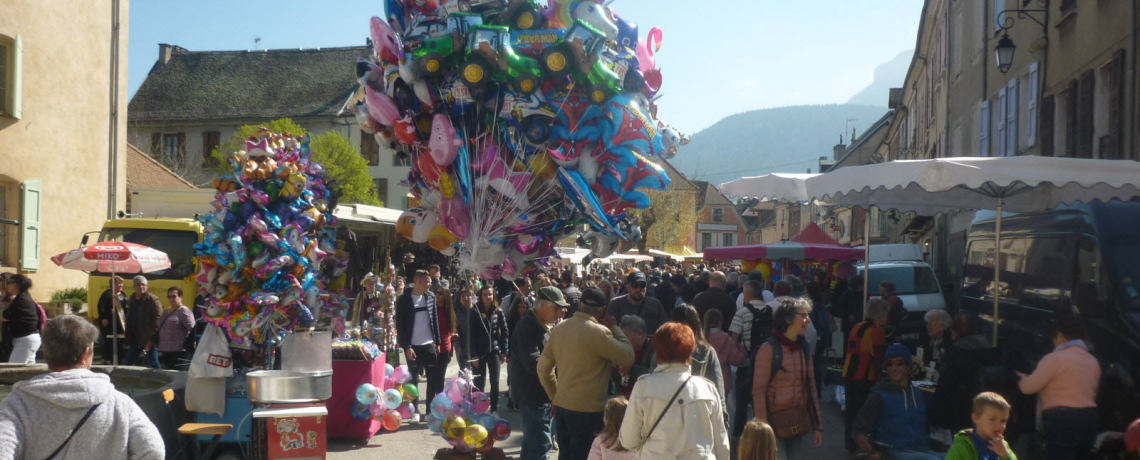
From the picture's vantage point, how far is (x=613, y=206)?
8133 millimetres

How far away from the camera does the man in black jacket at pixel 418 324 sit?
10.9 m

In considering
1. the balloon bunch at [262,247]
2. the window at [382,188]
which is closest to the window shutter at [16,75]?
the balloon bunch at [262,247]

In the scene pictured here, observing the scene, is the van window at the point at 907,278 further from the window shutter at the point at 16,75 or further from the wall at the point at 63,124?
the window shutter at the point at 16,75

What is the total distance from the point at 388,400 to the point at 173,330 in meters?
3.45

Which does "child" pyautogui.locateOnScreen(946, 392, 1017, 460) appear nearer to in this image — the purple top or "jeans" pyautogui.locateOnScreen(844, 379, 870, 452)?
"jeans" pyautogui.locateOnScreen(844, 379, 870, 452)

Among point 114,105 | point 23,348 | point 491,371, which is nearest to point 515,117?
point 491,371

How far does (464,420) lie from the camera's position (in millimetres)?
8031

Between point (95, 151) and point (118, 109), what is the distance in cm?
114

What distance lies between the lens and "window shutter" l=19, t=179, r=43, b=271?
18469 mm

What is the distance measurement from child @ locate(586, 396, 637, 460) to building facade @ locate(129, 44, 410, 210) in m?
41.4

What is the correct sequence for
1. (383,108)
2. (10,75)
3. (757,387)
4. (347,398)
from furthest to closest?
(10,75), (347,398), (383,108), (757,387)

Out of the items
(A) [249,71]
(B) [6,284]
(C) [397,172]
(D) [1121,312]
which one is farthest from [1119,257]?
(A) [249,71]

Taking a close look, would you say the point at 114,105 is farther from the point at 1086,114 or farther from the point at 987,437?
the point at 987,437

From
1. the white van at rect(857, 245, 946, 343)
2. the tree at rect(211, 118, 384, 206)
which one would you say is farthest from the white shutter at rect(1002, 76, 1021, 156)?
the tree at rect(211, 118, 384, 206)
